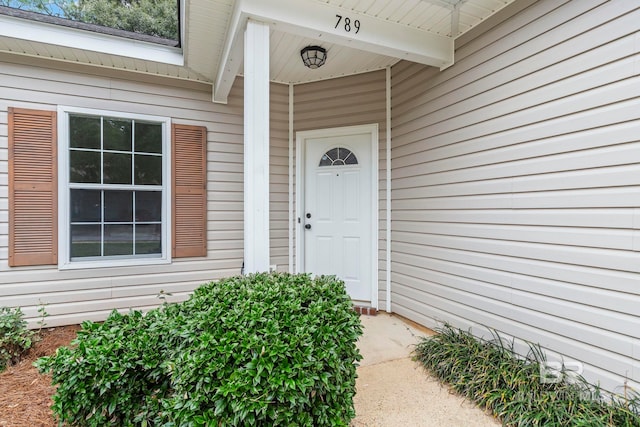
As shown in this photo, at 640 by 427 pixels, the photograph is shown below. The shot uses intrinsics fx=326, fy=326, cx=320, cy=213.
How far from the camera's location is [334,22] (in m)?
2.45

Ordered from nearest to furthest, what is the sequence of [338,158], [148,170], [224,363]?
[224,363]
[148,170]
[338,158]

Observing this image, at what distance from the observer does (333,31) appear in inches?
96.8

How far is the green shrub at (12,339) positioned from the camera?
249cm

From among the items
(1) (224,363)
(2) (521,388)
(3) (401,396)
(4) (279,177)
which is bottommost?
(3) (401,396)

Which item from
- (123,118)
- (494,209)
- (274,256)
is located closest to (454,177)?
(494,209)

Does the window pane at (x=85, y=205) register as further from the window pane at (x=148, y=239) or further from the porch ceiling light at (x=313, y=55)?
the porch ceiling light at (x=313, y=55)

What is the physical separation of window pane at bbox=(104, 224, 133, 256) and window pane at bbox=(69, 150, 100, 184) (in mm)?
520

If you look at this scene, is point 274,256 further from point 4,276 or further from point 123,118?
point 4,276

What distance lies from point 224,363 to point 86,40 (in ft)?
11.1

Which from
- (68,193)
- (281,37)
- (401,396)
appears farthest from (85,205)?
(401,396)

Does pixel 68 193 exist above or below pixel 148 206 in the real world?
above

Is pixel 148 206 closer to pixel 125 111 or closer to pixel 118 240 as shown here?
pixel 118 240

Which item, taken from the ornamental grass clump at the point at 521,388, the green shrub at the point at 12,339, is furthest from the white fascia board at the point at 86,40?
the ornamental grass clump at the point at 521,388

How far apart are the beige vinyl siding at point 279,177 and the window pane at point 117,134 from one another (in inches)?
61.7
